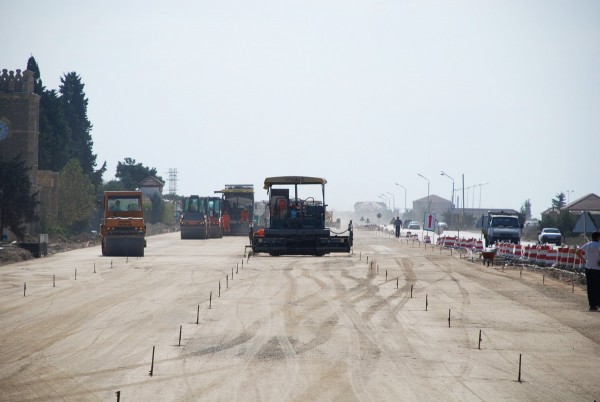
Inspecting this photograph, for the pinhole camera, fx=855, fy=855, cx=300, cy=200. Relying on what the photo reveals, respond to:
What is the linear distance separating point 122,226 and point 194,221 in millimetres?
22918

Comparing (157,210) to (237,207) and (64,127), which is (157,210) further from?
(237,207)

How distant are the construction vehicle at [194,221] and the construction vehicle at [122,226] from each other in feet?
71.3

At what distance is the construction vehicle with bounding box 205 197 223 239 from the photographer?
66312 millimetres

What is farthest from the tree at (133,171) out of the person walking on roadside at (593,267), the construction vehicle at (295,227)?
the person walking on roadside at (593,267)

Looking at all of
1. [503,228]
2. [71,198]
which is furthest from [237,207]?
[503,228]

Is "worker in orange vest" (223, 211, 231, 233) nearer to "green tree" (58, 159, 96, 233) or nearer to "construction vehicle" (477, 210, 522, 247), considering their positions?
"green tree" (58, 159, 96, 233)

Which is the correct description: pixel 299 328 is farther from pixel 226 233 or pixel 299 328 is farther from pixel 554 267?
pixel 226 233

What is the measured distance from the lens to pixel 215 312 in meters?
20.3

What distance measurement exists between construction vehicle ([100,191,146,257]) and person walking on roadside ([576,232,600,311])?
24.7 metres

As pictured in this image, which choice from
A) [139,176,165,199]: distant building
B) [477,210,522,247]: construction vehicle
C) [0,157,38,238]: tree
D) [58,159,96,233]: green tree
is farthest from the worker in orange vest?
[139,176,165,199]: distant building

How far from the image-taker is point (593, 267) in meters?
21.1

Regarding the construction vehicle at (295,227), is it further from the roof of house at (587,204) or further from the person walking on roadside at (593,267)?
the roof of house at (587,204)

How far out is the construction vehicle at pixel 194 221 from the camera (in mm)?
64500

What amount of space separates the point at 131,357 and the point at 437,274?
19.8m
